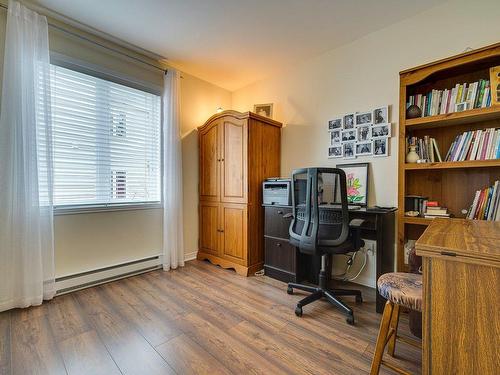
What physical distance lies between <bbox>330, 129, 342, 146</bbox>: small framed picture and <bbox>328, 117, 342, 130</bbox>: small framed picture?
0.04 meters

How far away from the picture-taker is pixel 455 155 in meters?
1.74

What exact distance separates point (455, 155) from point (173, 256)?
2.95 metres

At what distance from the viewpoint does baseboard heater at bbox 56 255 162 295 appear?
2.16m

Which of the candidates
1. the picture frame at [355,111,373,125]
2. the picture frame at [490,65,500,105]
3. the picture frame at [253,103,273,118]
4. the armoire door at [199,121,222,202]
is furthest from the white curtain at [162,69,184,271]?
the picture frame at [490,65,500,105]

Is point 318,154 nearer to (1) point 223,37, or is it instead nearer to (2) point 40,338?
(1) point 223,37

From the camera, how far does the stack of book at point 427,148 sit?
6.11 feet

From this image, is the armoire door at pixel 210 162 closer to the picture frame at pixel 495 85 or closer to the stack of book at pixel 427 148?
the stack of book at pixel 427 148

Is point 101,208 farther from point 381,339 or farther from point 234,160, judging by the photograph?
point 381,339

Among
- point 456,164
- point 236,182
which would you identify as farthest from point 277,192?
point 456,164

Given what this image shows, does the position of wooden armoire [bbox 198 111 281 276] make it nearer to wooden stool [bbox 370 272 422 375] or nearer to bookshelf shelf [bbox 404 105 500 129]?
bookshelf shelf [bbox 404 105 500 129]

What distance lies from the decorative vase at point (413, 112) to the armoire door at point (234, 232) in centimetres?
176

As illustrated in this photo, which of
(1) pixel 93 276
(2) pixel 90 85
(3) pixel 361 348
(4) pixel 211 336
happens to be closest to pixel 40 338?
(1) pixel 93 276

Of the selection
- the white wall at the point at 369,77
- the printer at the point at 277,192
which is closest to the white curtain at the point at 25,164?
the printer at the point at 277,192

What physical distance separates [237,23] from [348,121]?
4.86ft
